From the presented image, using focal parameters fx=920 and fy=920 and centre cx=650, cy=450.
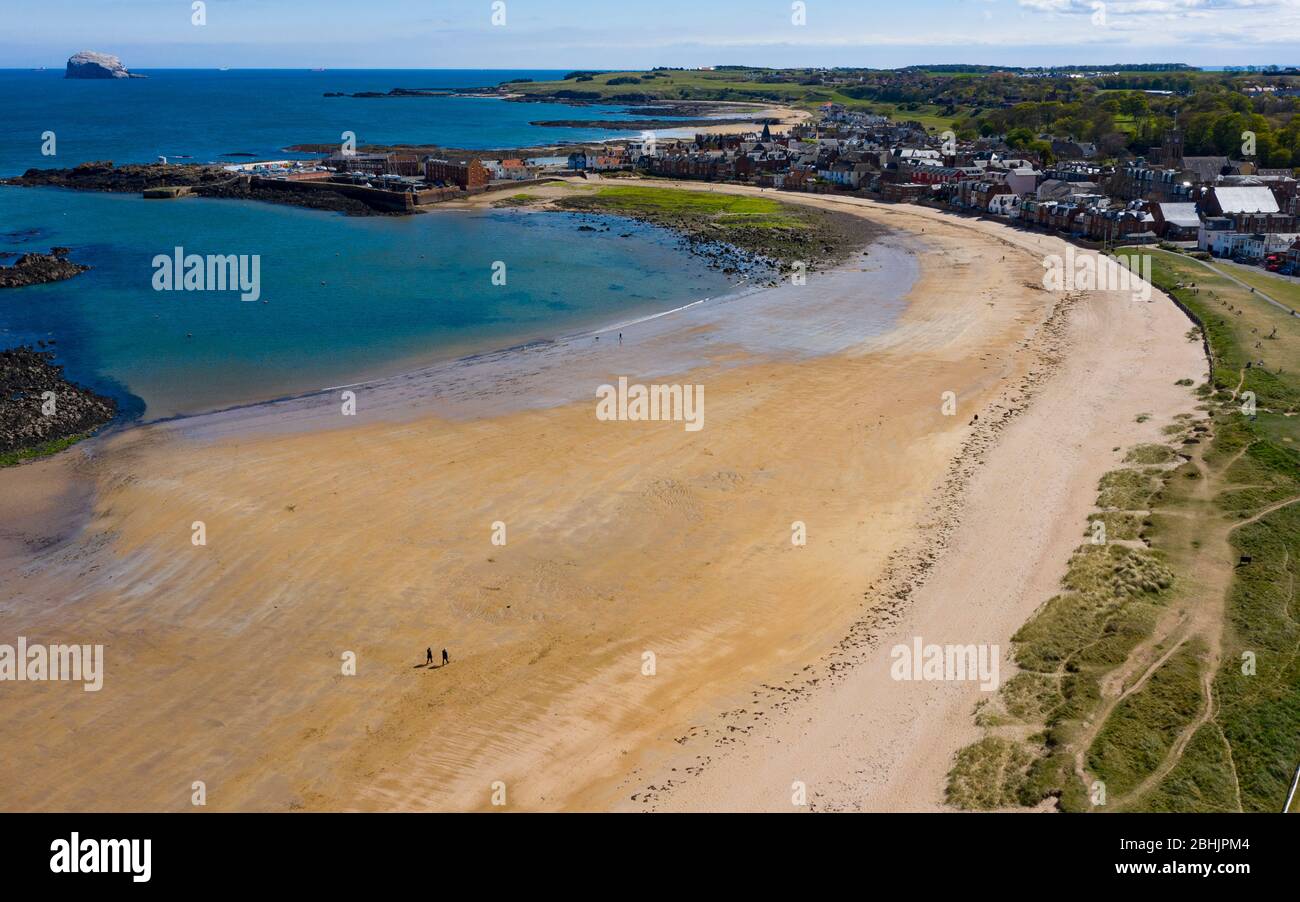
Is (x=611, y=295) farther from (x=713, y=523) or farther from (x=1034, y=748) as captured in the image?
(x=1034, y=748)

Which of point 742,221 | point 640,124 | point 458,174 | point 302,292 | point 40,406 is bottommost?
point 40,406

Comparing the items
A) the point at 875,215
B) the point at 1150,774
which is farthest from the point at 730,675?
the point at 875,215

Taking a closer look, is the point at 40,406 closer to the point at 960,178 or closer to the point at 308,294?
the point at 308,294

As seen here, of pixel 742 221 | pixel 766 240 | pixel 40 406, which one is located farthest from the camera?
pixel 742 221

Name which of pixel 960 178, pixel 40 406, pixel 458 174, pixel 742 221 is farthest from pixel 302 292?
pixel 960 178

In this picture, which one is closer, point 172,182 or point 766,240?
point 766,240

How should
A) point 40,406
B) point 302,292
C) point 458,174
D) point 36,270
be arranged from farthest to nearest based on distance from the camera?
point 458,174, point 36,270, point 302,292, point 40,406
